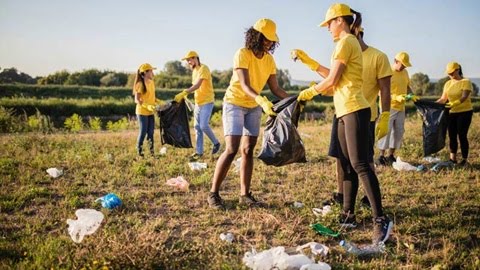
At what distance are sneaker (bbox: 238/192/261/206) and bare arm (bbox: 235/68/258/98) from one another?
3.67ft

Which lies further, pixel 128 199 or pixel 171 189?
pixel 171 189

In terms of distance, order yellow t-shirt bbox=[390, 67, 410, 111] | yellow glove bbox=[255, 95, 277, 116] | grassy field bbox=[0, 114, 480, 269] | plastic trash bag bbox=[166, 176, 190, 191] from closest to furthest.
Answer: grassy field bbox=[0, 114, 480, 269] < yellow glove bbox=[255, 95, 277, 116] < plastic trash bag bbox=[166, 176, 190, 191] < yellow t-shirt bbox=[390, 67, 410, 111]

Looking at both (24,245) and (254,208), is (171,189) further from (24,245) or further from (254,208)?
(24,245)

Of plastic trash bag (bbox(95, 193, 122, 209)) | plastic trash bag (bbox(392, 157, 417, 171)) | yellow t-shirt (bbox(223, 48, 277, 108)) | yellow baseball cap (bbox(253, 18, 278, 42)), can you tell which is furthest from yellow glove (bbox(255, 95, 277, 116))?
plastic trash bag (bbox(392, 157, 417, 171))

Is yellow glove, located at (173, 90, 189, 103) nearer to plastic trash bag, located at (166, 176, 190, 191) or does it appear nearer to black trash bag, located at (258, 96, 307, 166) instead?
plastic trash bag, located at (166, 176, 190, 191)

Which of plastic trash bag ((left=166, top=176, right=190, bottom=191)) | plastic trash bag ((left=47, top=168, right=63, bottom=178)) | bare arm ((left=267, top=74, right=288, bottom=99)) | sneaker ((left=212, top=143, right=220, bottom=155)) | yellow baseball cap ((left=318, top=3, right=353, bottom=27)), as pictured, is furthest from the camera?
sneaker ((left=212, top=143, right=220, bottom=155))

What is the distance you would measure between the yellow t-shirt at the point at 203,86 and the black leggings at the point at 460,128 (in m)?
3.89

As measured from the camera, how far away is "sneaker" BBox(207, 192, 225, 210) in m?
3.68

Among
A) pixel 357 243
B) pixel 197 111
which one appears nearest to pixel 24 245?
pixel 357 243

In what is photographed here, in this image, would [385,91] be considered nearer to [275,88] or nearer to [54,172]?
[275,88]

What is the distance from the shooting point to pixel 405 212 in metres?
3.58

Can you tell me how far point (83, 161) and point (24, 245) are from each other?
127 inches

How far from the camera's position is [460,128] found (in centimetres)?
574

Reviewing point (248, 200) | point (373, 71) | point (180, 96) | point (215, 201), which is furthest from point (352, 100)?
point (180, 96)
